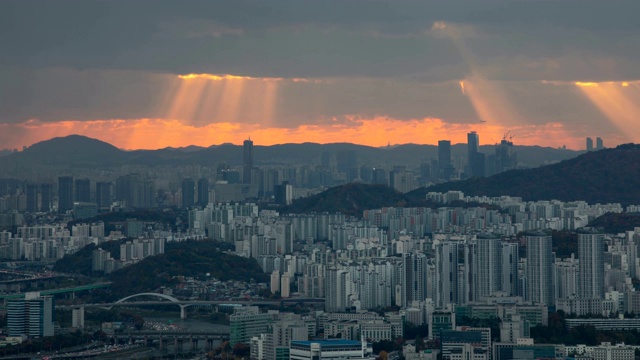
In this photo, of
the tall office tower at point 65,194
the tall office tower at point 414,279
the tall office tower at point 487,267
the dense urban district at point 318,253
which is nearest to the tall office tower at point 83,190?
the dense urban district at point 318,253

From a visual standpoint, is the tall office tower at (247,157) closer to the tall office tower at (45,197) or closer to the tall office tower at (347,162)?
the tall office tower at (347,162)

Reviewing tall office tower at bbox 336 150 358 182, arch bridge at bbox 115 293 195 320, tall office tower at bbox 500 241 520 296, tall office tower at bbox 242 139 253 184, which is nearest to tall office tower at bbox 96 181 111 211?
tall office tower at bbox 242 139 253 184

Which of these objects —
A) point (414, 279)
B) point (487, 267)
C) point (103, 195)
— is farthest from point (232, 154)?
point (487, 267)

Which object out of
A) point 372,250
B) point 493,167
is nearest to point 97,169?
point 493,167

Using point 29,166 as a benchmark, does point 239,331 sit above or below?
below

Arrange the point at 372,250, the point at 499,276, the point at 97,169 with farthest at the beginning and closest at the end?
the point at 97,169, the point at 372,250, the point at 499,276

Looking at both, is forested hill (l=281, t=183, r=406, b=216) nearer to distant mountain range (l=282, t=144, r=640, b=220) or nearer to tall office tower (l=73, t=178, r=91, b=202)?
distant mountain range (l=282, t=144, r=640, b=220)

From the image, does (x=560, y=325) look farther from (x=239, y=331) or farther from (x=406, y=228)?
(x=406, y=228)
